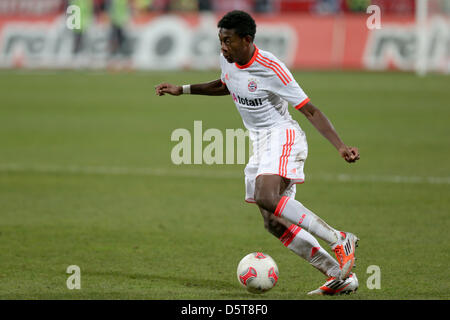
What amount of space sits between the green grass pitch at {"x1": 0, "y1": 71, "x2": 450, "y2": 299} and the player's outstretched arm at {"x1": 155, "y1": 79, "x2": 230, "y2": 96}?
1.50 metres

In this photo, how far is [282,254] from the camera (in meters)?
7.20

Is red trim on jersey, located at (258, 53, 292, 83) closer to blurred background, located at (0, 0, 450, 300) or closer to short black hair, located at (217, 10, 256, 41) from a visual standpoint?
short black hair, located at (217, 10, 256, 41)

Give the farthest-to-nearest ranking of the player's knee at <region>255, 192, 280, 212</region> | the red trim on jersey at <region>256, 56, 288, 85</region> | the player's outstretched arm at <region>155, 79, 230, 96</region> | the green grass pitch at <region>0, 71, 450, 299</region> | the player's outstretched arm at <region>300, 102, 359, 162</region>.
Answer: the player's outstretched arm at <region>155, 79, 230, 96</region> → the green grass pitch at <region>0, 71, 450, 299</region> → the red trim on jersey at <region>256, 56, 288, 85</region> → the player's knee at <region>255, 192, 280, 212</region> → the player's outstretched arm at <region>300, 102, 359, 162</region>

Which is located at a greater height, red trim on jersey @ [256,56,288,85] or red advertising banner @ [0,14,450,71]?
red advertising banner @ [0,14,450,71]

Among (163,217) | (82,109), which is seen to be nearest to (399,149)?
(163,217)

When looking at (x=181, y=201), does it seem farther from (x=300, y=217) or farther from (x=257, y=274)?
(x=300, y=217)

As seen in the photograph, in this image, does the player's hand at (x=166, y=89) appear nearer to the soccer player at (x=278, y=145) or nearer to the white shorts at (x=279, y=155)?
the soccer player at (x=278, y=145)

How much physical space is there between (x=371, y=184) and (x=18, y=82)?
15.3m

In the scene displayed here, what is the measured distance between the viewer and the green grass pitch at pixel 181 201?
20.5 feet

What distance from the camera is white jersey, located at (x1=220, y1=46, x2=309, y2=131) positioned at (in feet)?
19.1

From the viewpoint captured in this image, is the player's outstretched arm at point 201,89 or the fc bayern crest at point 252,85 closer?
the fc bayern crest at point 252,85

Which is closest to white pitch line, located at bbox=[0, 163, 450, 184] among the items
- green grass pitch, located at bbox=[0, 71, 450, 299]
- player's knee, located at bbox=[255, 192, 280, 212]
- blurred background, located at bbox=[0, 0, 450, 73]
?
green grass pitch, located at bbox=[0, 71, 450, 299]

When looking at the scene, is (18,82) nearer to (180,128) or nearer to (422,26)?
(180,128)

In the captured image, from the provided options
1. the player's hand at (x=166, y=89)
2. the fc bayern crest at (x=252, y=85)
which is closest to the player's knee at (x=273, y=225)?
the fc bayern crest at (x=252, y=85)
